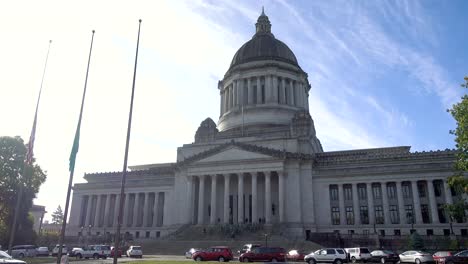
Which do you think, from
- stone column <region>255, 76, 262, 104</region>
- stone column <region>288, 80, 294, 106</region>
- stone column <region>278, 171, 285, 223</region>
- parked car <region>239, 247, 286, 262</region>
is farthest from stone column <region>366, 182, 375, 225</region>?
stone column <region>255, 76, 262, 104</region>

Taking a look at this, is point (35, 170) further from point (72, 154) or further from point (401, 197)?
point (401, 197)

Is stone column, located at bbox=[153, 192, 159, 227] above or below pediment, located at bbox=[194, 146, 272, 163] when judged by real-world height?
below

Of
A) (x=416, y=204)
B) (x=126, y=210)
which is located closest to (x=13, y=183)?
(x=126, y=210)

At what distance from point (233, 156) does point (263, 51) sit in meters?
30.8

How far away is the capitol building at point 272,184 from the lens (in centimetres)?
5978

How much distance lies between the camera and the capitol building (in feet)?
196

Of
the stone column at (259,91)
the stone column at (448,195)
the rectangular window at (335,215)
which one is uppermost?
the stone column at (259,91)

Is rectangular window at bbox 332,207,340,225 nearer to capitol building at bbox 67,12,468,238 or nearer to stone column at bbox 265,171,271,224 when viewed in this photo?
capitol building at bbox 67,12,468,238

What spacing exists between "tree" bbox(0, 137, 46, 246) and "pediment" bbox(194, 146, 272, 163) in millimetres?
26561

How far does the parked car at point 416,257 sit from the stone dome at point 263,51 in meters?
54.6

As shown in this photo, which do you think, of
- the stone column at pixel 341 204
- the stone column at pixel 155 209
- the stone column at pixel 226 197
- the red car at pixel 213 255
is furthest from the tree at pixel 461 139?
the stone column at pixel 155 209

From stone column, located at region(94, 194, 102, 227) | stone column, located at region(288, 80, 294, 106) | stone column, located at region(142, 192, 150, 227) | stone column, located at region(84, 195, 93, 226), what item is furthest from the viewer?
stone column, located at region(288, 80, 294, 106)

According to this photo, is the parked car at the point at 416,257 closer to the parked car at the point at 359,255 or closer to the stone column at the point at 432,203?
the parked car at the point at 359,255

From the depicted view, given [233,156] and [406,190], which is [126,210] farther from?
[406,190]
